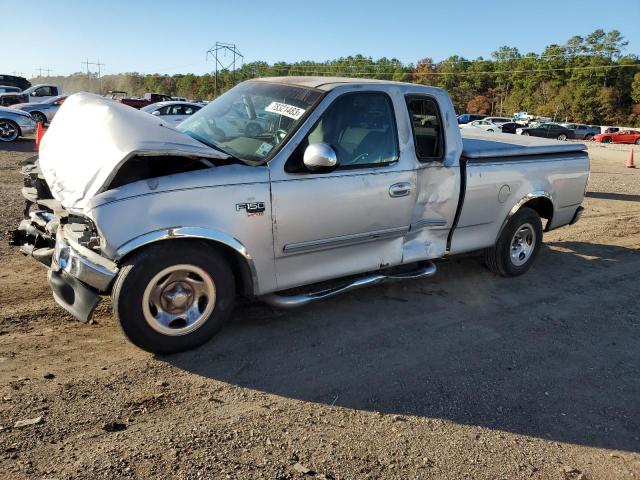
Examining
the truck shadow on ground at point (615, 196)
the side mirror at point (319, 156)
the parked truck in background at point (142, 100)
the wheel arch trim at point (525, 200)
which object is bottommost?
the truck shadow on ground at point (615, 196)

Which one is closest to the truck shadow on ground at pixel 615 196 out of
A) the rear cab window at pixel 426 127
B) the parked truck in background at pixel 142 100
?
the rear cab window at pixel 426 127

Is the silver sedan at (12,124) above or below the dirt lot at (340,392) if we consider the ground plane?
above

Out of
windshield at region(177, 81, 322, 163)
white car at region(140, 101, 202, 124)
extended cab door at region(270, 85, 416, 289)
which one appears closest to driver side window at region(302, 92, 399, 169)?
extended cab door at region(270, 85, 416, 289)

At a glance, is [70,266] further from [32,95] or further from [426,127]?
[32,95]

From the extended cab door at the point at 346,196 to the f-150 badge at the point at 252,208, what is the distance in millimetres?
110

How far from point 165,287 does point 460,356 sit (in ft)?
7.48

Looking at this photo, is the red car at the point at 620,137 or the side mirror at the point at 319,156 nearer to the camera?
the side mirror at the point at 319,156

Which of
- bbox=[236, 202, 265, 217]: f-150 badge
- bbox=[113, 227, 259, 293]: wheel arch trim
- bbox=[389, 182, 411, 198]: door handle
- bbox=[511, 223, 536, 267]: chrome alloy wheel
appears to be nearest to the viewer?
bbox=[113, 227, 259, 293]: wheel arch trim

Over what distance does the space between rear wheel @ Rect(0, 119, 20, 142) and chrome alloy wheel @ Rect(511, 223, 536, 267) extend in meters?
16.2

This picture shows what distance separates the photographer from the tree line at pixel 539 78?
70.6 m

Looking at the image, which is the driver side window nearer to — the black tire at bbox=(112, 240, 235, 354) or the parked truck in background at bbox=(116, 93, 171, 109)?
the black tire at bbox=(112, 240, 235, 354)

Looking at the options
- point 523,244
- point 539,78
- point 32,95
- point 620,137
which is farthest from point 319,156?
point 539,78

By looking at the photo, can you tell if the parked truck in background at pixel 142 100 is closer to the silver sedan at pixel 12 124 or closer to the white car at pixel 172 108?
the white car at pixel 172 108

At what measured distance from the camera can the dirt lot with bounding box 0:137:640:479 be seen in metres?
2.79
